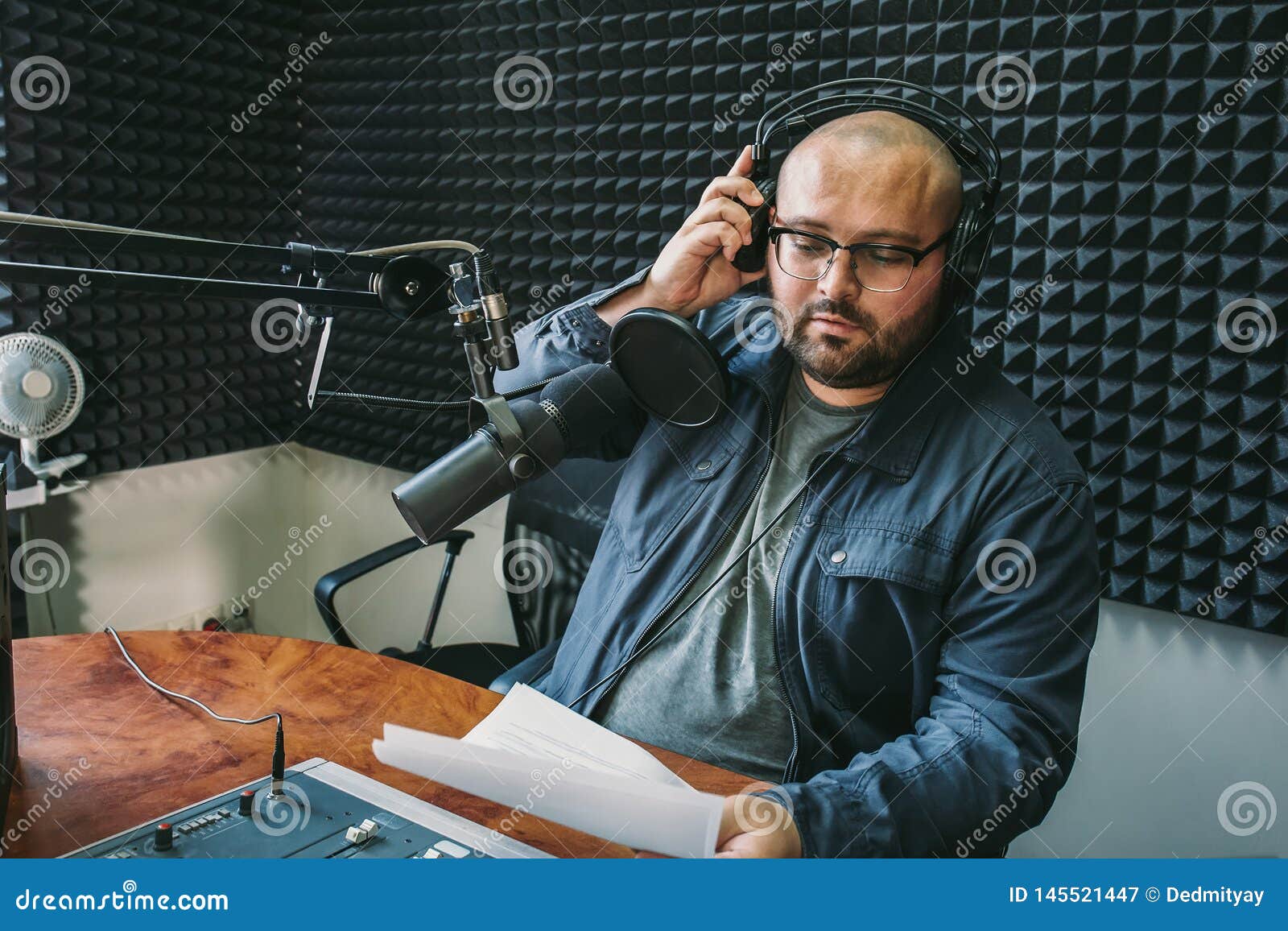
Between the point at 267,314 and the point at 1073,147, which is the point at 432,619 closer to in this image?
the point at 267,314

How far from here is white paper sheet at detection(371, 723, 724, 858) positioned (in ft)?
2.77

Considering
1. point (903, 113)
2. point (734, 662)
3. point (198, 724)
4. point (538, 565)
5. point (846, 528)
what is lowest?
point (198, 724)

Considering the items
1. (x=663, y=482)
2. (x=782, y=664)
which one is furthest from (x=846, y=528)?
(x=663, y=482)

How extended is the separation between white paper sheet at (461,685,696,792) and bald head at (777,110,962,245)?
31.5 inches

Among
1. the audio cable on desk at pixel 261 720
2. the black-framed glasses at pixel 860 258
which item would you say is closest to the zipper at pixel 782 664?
the black-framed glasses at pixel 860 258

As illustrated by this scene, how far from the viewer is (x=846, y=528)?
146 centimetres

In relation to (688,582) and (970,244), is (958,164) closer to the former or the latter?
(970,244)

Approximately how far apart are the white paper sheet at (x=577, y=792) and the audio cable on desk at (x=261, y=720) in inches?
11.0

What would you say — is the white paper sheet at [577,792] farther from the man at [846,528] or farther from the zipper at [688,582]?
the zipper at [688,582]

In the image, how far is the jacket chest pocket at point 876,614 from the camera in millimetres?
1394

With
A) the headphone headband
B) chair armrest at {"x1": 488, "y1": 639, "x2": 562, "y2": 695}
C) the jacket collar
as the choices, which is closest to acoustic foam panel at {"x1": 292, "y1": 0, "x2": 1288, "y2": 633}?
the headphone headband

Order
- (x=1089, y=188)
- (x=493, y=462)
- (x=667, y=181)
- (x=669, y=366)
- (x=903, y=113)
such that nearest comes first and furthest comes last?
(x=493, y=462) < (x=669, y=366) < (x=903, y=113) < (x=1089, y=188) < (x=667, y=181)

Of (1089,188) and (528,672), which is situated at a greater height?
(1089,188)

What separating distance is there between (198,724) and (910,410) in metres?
1.10
